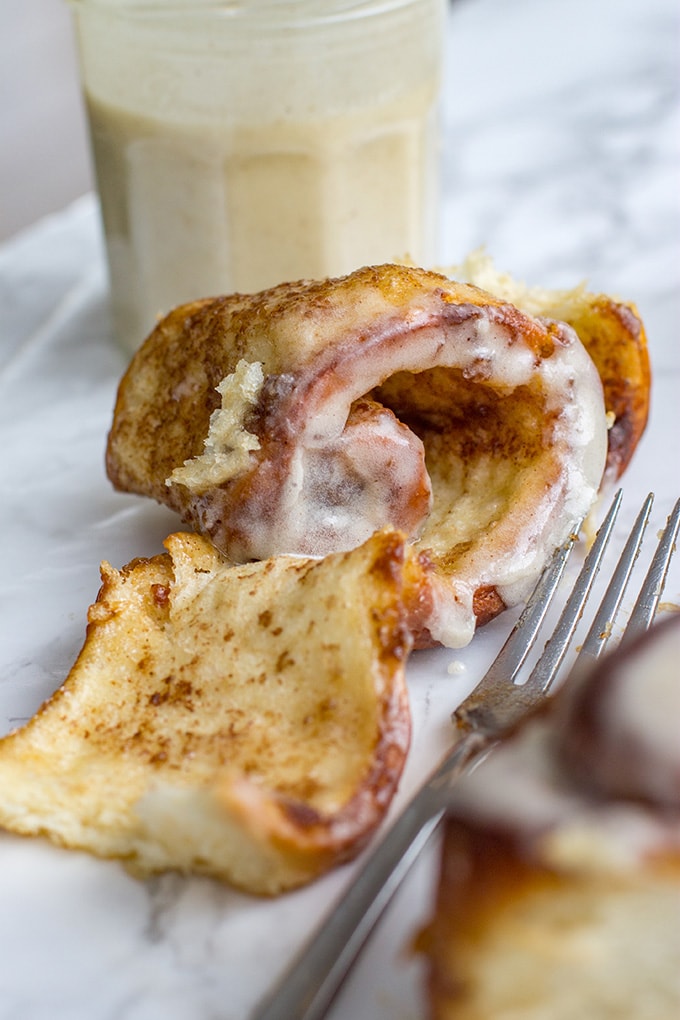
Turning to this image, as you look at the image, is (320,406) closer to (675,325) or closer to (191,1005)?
(191,1005)

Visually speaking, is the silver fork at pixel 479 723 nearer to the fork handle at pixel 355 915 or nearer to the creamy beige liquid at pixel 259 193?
the fork handle at pixel 355 915

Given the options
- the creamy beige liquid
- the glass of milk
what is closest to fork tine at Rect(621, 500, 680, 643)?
the glass of milk

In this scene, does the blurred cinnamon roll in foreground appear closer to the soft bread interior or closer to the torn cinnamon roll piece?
the soft bread interior

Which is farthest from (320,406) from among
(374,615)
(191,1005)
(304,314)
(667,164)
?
(667,164)

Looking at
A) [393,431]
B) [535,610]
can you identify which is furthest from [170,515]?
[535,610]

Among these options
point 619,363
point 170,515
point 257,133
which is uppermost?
point 257,133

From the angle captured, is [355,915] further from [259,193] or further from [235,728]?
[259,193]
